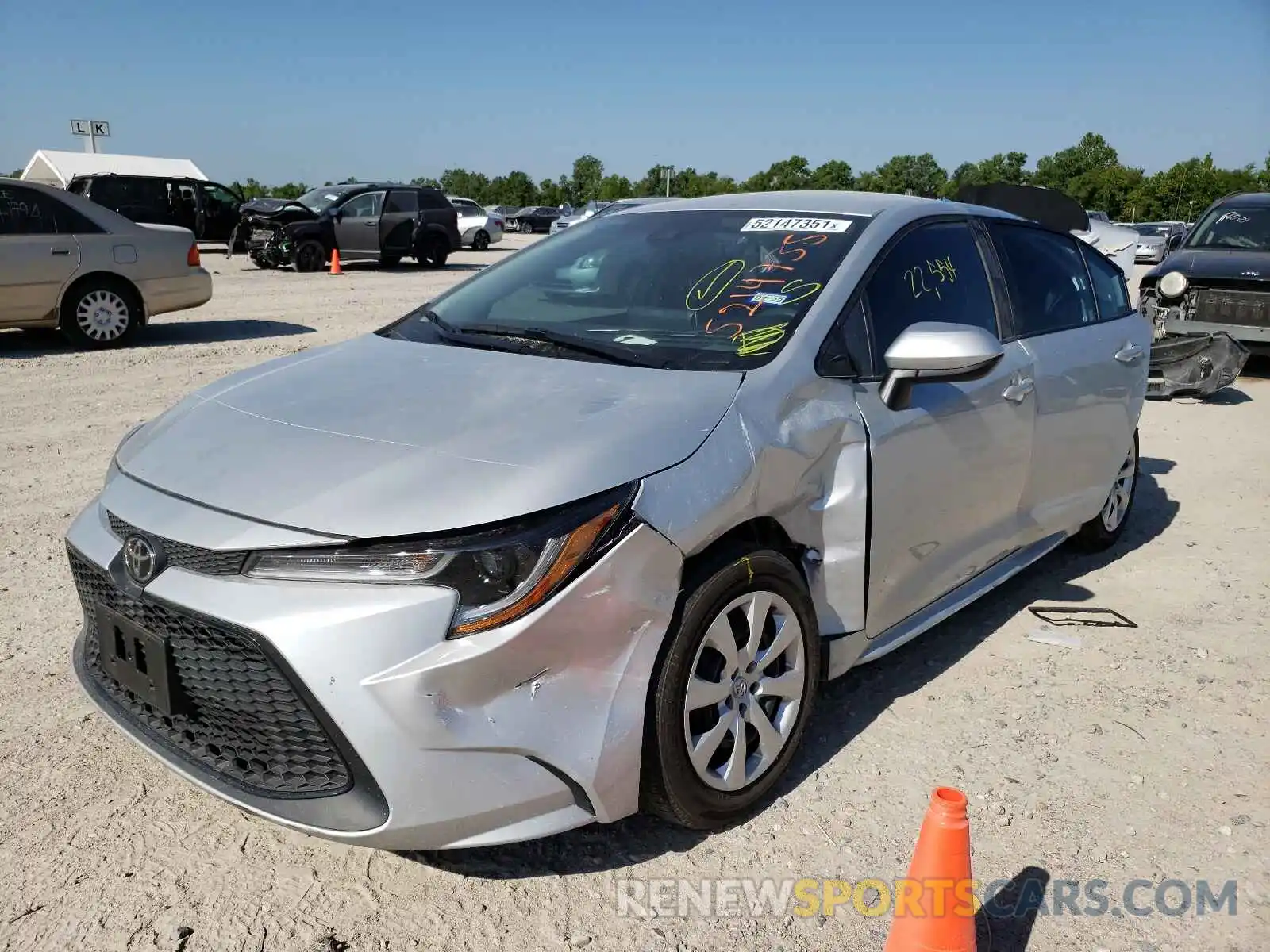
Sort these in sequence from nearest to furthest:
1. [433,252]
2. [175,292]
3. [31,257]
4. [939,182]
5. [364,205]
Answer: [31,257], [175,292], [364,205], [433,252], [939,182]

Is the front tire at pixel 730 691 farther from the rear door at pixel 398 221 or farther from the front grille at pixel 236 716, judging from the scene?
the rear door at pixel 398 221

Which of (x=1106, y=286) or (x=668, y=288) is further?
(x=1106, y=286)

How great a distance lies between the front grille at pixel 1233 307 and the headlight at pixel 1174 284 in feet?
0.65

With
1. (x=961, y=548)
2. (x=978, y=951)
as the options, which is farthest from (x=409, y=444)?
(x=961, y=548)

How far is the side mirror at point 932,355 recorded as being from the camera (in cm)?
305

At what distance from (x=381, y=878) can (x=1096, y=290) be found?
Result: 13.1 feet

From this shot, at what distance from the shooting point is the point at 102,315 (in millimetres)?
10023

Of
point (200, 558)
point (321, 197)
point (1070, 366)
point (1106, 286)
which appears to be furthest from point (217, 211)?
point (200, 558)

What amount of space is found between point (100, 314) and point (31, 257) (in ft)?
2.70

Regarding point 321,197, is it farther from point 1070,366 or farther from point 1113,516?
point 1070,366

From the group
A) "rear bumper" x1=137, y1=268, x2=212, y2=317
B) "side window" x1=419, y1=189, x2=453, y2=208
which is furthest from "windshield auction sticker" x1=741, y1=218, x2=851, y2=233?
"side window" x1=419, y1=189, x2=453, y2=208

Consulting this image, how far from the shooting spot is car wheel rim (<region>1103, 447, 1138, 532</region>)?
5102 mm

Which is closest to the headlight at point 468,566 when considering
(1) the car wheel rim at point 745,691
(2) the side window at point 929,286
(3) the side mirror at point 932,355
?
(1) the car wheel rim at point 745,691

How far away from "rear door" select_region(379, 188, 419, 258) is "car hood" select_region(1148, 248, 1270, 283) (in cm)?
1422
